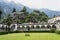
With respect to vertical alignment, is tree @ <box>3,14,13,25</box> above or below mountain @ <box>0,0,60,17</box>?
below

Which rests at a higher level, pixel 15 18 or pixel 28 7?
pixel 28 7

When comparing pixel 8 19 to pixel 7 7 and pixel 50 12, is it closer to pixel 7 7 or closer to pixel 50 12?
pixel 7 7

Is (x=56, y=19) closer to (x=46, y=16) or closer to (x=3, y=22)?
(x=46, y=16)

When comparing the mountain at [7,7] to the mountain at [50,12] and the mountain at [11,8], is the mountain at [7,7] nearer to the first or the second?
the mountain at [11,8]

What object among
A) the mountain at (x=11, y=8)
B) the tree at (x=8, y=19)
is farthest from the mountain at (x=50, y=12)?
the tree at (x=8, y=19)

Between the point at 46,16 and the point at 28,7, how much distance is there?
300 centimetres

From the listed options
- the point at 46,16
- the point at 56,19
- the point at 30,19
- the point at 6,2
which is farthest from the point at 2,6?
the point at 56,19

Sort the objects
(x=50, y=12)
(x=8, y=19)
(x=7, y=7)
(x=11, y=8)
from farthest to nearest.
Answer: (x=7, y=7)
(x=11, y=8)
(x=50, y=12)
(x=8, y=19)

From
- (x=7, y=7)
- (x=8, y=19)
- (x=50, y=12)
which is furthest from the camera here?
(x=7, y=7)

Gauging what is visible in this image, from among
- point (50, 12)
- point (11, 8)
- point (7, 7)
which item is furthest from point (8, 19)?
point (50, 12)

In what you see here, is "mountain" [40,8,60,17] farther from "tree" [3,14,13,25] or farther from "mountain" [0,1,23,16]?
"tree" [3,14,13,25]

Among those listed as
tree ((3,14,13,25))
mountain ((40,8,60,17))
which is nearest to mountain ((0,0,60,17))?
mountain ((40,8,60,17))

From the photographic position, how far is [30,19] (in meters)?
24.8

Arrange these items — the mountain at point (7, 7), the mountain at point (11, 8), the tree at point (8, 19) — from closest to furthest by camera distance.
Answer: the tree at point (8, 19) < the mountain at point (11, 8) < the mountain at point (7, 7)
